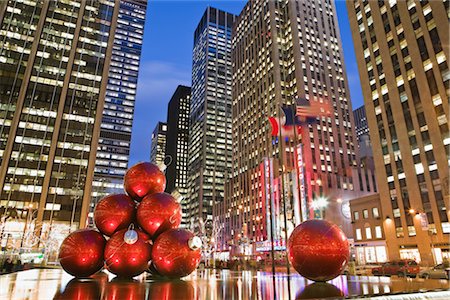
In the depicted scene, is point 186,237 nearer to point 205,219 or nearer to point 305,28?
point 305,28

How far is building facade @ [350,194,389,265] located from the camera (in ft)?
173

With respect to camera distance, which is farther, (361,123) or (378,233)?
(361,123)

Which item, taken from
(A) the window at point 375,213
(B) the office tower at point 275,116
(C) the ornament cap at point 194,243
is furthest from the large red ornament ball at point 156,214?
(B) the office tower at point 275,116

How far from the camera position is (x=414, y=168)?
Result: 165 ft

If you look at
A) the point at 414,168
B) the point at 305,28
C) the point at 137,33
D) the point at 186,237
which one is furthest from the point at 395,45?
the point at 137,33

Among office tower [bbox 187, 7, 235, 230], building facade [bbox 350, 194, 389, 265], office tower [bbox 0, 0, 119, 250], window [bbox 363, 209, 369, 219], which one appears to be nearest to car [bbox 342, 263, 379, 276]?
building facade [bbox 350, 194, 389, 265]

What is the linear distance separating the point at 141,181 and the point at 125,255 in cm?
257

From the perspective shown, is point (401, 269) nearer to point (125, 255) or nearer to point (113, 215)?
point (125, 255)

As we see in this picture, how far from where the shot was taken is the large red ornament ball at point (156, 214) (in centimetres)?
1014

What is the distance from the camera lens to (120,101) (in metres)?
166

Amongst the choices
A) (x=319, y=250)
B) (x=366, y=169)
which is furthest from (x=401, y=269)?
(x=366, y=169)

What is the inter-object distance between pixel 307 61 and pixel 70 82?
7169cm

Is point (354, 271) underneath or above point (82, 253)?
underneath

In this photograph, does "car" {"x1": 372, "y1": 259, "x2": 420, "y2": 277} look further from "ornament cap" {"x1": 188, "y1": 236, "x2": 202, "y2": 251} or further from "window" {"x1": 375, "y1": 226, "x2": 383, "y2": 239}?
"ornament cap" {"x1": 188, "y1": 236, "x2": 202, "y2": 251}
